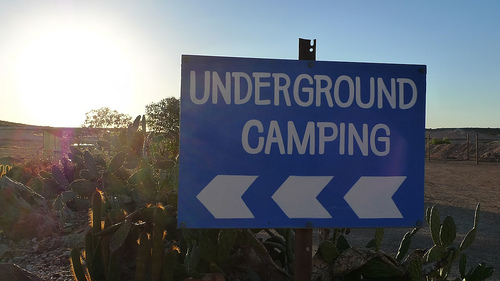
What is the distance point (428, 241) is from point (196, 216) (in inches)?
219

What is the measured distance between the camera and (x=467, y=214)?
984 centimetres

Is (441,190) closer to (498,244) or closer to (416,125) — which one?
(498,244)

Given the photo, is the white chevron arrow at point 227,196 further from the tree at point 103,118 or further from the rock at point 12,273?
the tree at point 103,118

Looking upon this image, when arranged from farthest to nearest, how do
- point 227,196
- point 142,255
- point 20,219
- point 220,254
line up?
point 20,219 → point 220,254 → point 142,255 → point 227,196

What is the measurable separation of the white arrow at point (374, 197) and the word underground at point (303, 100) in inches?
5.8

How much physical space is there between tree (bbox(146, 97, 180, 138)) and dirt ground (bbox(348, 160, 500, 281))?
11313 mm

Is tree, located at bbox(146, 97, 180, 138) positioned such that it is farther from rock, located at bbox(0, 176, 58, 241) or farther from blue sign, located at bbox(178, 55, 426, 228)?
blue sign, located at bbox(178, 55, 426, 228)

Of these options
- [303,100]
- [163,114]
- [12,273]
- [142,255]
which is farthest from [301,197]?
[163,114]

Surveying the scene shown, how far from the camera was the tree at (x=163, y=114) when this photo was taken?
22.1 metres

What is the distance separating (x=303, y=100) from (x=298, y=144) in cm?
22

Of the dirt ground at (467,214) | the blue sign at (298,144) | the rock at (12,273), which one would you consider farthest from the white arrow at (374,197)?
the dirt ground at (467,214)

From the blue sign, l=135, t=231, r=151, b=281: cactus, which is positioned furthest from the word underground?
l=135, t=231, r=151, b=281: cactus

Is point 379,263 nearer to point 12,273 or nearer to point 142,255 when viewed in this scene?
point 142,255

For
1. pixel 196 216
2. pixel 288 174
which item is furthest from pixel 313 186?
pixel 196 216
